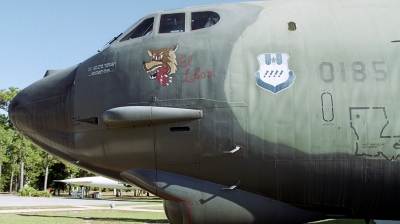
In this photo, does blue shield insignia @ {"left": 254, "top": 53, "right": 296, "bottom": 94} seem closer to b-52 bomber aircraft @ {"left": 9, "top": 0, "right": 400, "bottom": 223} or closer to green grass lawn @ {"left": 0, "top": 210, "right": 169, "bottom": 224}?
b-52 bomber aircraft @ {"left": 9, "top": 0, "right": 400, "bottom": 223}

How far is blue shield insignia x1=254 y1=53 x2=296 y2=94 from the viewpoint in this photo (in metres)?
6.45

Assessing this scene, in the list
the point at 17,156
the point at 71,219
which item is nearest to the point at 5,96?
the point at 17,156

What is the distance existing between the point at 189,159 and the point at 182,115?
77cm

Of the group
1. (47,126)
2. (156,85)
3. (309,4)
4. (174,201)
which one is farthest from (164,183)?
(309,4)

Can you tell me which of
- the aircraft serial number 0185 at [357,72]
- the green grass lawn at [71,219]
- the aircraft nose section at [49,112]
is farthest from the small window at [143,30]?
the green grass lawn at [71,219]

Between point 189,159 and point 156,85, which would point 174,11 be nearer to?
point 156,85

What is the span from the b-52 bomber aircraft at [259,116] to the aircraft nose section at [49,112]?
0.32 m

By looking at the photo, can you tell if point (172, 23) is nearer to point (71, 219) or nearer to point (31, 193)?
point (71, 219)

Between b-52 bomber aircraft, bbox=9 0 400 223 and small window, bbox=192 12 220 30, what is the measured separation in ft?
0.20

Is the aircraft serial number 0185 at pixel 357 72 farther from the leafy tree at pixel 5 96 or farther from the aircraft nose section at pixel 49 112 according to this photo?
the leafy tree at pixel 5 96

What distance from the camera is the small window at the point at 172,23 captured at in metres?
7.18

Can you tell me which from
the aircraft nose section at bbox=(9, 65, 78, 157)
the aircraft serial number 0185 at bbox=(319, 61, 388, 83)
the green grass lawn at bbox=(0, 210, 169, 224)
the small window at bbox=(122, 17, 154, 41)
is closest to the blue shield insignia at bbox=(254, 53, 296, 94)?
the aircraft serial number 0185 at bbox=(319, 61, 388, 83)

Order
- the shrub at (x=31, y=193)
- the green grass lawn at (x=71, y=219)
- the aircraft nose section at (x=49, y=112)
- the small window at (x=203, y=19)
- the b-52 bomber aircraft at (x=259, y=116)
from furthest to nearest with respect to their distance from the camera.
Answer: the shrub at (x=31, y=193)
the green grass lawn at (x=71, y=219)
the aircraft nose section at (x=49, y=112)
the small window at (x=203, y=19)
the b-52 bomber aircraft at (x=259, y=116)

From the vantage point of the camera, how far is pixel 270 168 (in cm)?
637
